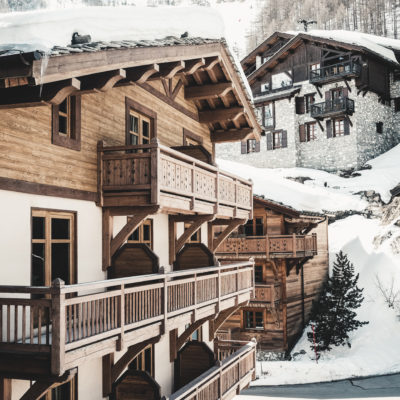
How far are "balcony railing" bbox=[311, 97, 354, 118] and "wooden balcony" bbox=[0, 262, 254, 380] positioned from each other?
3385cm

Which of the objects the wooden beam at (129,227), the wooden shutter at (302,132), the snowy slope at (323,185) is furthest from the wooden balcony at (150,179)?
the wooden shutter at (302,132)

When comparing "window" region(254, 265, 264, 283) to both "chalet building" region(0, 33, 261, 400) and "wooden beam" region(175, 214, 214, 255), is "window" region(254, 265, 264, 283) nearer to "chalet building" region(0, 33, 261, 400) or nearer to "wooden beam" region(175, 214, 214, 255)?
"chalet building" region(0, 33, 261, 400)

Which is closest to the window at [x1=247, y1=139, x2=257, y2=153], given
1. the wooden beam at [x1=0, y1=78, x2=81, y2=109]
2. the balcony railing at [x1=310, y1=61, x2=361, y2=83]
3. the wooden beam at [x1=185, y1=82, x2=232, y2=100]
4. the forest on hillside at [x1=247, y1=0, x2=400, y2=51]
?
the balcony railing at [x1=310, y1=61, x2=361, y2=83]

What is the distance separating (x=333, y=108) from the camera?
1713 inches

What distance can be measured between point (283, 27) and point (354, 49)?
169 feet

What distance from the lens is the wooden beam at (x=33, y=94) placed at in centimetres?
720

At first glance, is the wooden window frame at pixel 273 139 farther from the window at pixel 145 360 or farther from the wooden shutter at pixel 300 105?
the window at pixel 145 360

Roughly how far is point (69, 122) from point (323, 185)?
33.7m

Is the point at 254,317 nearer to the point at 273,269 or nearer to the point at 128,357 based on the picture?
A: the point at 273,269

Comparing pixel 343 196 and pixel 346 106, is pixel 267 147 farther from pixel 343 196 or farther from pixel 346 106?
pixel 343 196

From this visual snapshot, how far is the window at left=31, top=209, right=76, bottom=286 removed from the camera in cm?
843

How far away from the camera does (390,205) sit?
35.8 meters

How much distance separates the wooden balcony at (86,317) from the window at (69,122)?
259cm

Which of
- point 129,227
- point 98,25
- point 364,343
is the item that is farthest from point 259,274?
point 98,25
